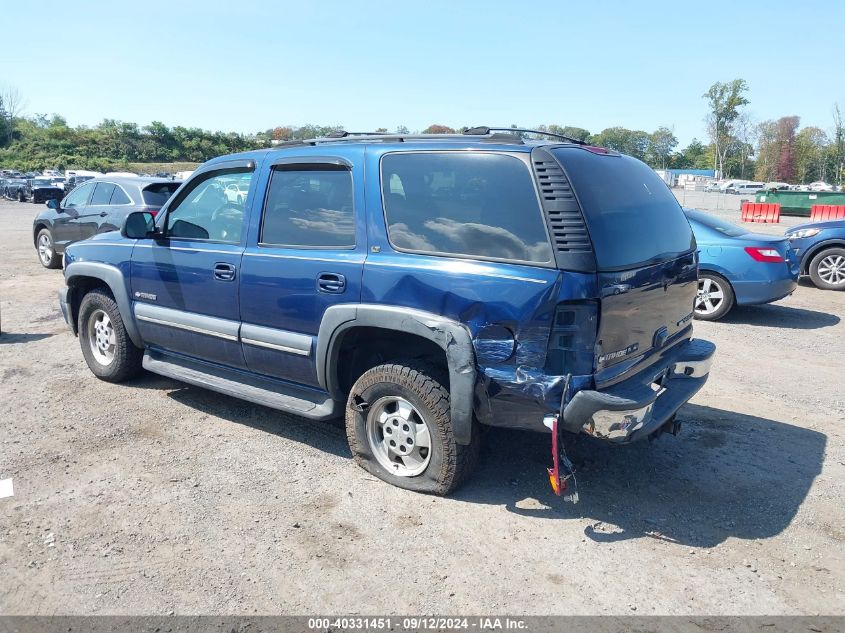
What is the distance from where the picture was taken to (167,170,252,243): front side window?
479 cm

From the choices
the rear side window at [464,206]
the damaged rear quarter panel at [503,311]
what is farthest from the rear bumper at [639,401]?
the rear side window at [464,206]

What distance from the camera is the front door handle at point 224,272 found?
4.62m

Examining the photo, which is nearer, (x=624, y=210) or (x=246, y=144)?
(x=624, y=210)

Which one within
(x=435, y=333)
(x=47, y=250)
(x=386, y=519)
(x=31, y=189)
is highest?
(x=31, y=189)

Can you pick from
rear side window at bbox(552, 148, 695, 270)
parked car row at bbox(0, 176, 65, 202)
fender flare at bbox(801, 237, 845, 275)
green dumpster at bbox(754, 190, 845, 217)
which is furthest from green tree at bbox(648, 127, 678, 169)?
rear side window at bbox(552, 148, 695, 270)

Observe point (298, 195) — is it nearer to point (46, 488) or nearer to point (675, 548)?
point (46, 488)

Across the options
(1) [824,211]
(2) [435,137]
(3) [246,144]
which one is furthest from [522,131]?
(3) [246,144]

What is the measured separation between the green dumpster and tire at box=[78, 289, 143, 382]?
30.1m

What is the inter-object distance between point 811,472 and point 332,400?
123 inches

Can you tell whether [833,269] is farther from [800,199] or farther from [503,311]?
[800,199]

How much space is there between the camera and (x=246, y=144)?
226 feet

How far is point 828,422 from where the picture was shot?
526 cm

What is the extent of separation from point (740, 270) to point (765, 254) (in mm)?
347

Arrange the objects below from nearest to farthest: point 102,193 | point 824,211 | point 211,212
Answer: point 211,212, point 102,193, point 824,211
